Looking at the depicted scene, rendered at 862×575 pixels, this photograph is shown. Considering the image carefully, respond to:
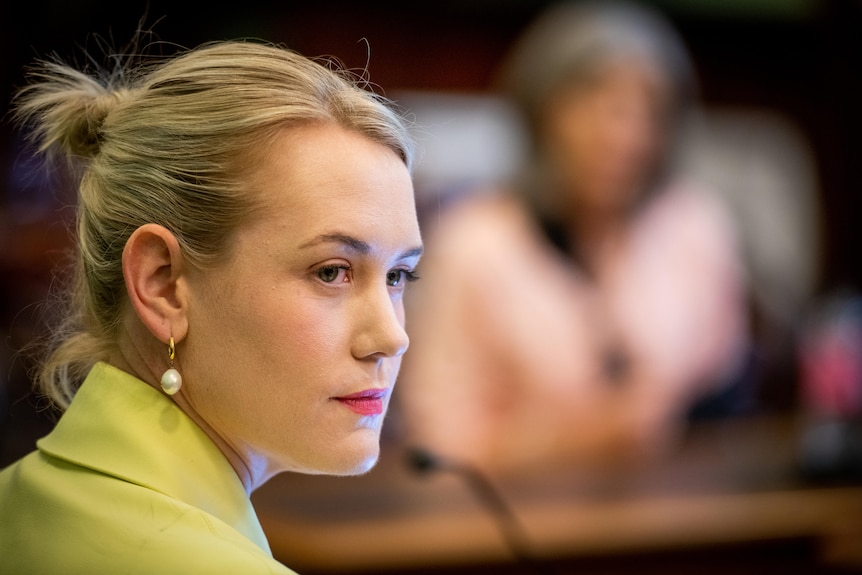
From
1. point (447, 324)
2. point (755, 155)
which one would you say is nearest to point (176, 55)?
point (447, 324)

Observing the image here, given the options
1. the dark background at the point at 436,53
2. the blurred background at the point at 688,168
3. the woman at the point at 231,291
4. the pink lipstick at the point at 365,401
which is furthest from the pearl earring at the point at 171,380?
the dark background at the point at 436,53

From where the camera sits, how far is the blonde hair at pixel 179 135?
91 centimetres

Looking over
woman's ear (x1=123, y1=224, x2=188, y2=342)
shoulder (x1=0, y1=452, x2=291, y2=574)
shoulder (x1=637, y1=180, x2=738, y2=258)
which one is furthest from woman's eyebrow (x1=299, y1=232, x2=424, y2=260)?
shoulder (x1=637, y1=180, x2=738, y2=258)

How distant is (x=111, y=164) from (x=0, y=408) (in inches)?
79.6

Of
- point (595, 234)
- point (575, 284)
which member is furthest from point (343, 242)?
point (595, 234)

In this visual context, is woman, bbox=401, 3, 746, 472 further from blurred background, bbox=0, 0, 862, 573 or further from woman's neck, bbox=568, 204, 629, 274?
blurred background, bbox=0, 0, 862, 573

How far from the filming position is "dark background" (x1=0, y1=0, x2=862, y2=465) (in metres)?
3.78

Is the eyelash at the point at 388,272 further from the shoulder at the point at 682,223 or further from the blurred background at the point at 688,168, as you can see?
the shoulder at the point at 682,223

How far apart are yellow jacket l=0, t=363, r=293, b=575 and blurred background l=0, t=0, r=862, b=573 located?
270 mm

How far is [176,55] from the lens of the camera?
1015mm

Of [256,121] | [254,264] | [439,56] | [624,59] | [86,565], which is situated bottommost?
[86,565]

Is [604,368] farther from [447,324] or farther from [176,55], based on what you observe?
[176,55]

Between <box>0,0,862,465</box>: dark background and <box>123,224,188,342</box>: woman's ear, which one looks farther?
<box>0,0,862,465</box>: dark background

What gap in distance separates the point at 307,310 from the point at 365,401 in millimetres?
104
